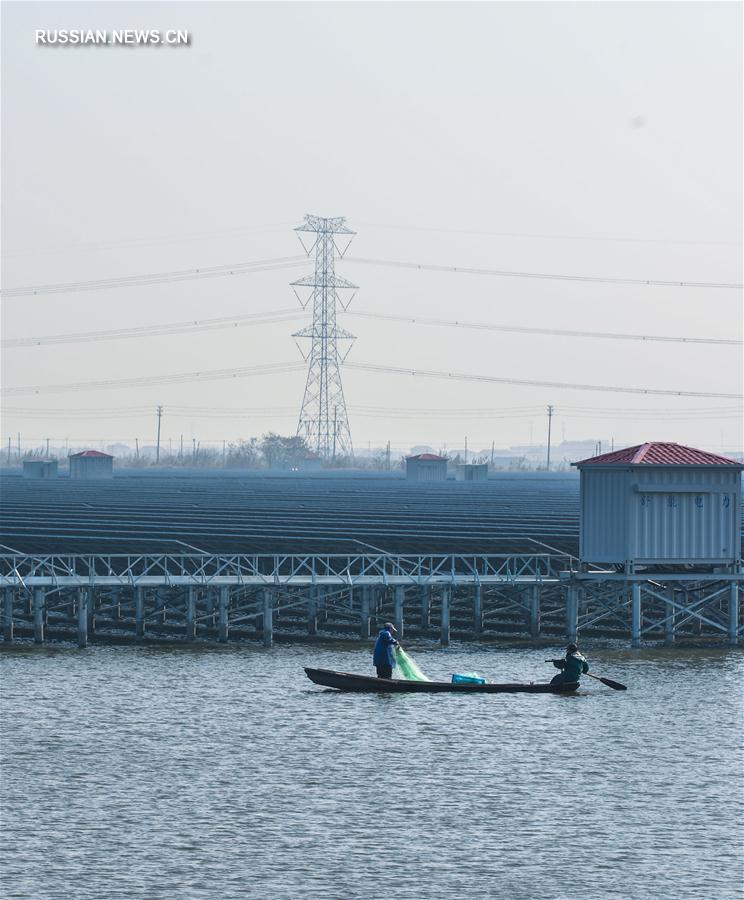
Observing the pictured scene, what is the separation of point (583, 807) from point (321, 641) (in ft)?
113

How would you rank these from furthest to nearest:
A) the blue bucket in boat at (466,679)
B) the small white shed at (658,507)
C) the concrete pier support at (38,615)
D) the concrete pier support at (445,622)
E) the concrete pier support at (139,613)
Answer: the concrete pier support at (139,613)
the concrete pier support at (445,622)
the concrete pier support at (38,615)
the small white shed at (658,507)
the blue bucket in boat at (466,679)

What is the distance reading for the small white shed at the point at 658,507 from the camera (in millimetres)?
74750

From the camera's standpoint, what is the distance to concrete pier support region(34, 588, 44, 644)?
248 ft

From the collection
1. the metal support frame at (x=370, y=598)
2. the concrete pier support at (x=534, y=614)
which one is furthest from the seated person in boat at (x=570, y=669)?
the concrete pier support at (x=534, y=614)

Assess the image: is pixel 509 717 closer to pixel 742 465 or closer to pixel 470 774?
pixel 470 774

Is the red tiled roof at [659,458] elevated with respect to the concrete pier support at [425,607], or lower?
elevated

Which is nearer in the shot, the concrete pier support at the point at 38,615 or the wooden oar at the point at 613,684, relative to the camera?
the wooden oar at the point at 613,684

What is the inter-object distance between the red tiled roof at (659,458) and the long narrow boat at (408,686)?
45.2 feet

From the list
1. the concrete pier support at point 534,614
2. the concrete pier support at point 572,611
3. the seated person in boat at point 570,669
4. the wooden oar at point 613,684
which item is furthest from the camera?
Answer: the concrete pier support at point 534,614

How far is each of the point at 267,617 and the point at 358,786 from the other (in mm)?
28253

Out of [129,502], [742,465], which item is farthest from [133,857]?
[129,502]

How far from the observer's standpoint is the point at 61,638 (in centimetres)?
8056

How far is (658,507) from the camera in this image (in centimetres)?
7519

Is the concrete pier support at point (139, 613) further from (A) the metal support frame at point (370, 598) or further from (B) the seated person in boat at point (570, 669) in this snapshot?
(B) the seated person in boat at point (570, 669)
